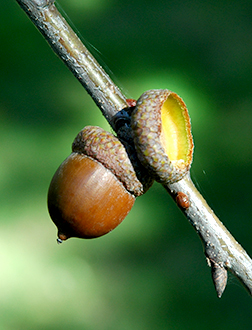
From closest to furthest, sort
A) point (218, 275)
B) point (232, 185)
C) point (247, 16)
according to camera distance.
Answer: point (218, 275) < point (232, 185) < point (247, 16)

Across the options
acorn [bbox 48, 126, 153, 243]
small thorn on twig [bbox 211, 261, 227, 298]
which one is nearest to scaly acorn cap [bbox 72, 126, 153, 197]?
acorn [bbox 48, 126, 153, 243]

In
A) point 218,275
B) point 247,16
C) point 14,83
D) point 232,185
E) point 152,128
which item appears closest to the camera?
point 152,128

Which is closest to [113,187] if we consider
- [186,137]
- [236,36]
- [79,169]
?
[79,169]

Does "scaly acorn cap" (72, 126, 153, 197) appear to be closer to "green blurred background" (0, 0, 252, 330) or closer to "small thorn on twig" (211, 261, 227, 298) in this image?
"small thorn on twig" (211, 261, 227, 298)

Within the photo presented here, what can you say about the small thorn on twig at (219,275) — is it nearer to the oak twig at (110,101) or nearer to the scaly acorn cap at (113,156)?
the oak twig at (110,101)

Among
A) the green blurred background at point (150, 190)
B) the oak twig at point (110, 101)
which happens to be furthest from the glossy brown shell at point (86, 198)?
the green blurred background at point (150, 190)

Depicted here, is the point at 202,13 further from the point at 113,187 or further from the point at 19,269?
the point at 113,187
